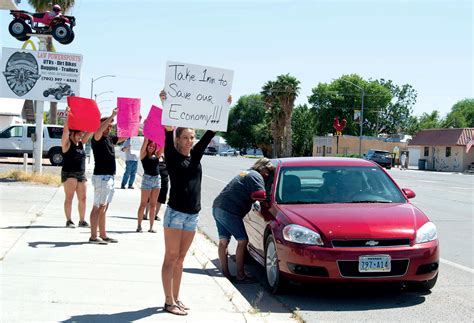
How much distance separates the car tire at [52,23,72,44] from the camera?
19.6m

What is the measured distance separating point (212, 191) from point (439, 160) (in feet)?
150

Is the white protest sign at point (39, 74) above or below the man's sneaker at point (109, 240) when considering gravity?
above

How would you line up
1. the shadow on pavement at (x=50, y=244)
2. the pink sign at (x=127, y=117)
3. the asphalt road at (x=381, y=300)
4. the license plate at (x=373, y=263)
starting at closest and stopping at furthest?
1. the asphalt road at (x=381, y=300)
2. the license plate at (x=373, y=263)
3. the shadow on pavement at (x=50, y=244)
4. the pink sign at (x=127, y=117)

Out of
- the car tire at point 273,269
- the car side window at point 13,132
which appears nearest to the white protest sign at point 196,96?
the car tire at point 273,269

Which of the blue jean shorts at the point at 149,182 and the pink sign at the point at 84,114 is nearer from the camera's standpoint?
the pink sign at the point at 84,114

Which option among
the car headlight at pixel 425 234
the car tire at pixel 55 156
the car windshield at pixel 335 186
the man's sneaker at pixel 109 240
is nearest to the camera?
the car headlight at pixel 425 234

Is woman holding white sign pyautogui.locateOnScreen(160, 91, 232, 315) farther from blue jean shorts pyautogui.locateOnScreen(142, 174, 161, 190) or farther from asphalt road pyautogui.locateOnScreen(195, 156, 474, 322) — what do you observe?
blue jean shorts pyautogui.locateOnScreen(142, 174, 161, 190)

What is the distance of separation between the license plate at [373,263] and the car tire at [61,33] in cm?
1581

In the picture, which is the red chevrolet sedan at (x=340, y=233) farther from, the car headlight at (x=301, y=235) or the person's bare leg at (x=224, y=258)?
the person's bare leg at (x=224, y=258)

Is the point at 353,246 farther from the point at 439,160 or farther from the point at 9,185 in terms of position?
Answer: the point at 439,160

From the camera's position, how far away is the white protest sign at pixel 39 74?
18125 millimetres

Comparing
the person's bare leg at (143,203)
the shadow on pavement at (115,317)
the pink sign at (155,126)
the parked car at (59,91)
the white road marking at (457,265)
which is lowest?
the white road marking at (457,265)

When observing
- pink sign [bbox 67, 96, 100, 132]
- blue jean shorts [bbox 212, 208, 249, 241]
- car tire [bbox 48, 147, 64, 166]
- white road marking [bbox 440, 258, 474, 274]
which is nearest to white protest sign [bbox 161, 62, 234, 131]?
blue jean shorts [bbox 212, 208, 249, 241]

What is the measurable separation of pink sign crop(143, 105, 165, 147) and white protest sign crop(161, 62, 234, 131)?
288cm
